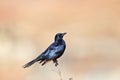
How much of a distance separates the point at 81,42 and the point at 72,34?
10 centimetres

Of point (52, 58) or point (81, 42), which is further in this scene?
point (81, 42)

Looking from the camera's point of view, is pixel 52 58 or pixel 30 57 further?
pixel 30 57

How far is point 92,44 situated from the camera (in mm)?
4828

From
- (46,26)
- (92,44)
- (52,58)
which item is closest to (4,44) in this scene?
(46,26)

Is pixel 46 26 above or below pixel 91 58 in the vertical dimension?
above

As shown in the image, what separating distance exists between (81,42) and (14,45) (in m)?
0.54

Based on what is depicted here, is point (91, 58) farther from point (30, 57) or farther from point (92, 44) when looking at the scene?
point (30, 57)

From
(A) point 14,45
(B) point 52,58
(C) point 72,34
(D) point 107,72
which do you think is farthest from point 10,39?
(B) point 52,58

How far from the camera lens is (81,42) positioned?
4.83 m

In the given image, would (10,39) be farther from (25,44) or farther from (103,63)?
(103,63)

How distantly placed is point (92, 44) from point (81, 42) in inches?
3.5

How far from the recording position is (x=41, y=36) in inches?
190

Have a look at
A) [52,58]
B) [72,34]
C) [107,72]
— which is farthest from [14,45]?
[52,58]

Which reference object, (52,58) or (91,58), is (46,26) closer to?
(91,58)
